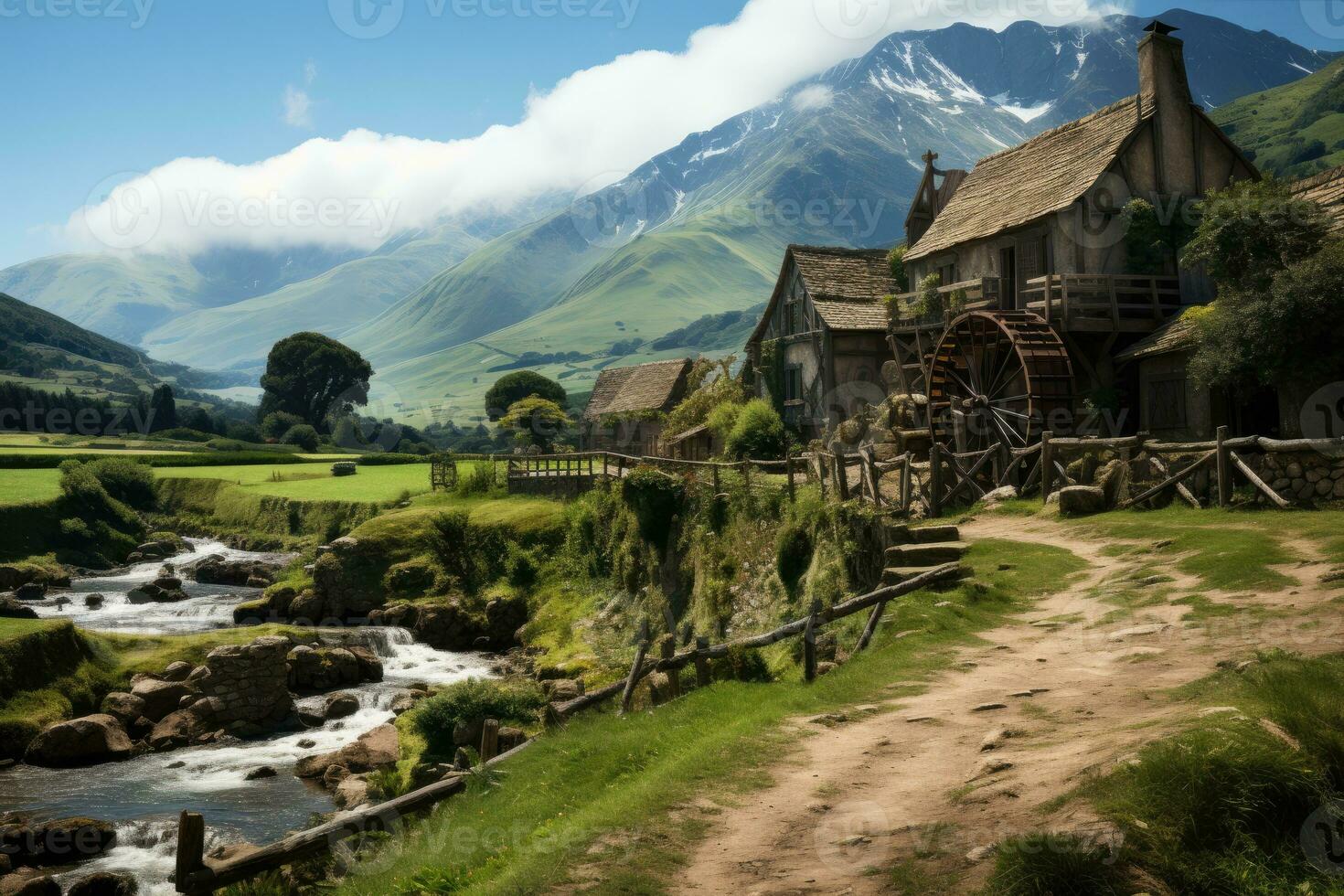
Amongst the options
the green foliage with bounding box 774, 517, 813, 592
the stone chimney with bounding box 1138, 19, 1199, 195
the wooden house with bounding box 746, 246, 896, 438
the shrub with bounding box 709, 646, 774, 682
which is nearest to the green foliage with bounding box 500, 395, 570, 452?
the wooden house with bounding box 746, 246, 896, 438

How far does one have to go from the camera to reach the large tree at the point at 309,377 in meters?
106

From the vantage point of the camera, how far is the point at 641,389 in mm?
59188

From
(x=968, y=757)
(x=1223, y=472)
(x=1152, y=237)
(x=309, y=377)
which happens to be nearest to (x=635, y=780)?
(x=968, y=757)

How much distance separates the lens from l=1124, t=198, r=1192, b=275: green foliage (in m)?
29.5

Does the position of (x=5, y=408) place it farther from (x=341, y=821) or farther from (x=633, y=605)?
(x=341, y=821)

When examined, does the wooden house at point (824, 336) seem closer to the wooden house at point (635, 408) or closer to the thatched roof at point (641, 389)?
the wooden house at point (635, 408)

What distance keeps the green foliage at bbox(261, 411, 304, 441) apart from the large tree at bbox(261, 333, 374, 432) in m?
3.44

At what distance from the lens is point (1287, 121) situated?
5605 inches

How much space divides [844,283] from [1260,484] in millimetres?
26000

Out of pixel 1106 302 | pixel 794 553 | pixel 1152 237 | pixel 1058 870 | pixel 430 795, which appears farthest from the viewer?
pixel 1152 237

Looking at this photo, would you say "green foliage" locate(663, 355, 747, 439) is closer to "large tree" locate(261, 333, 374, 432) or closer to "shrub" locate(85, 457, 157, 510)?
"shrub" locate(85, 457, 157, 510)

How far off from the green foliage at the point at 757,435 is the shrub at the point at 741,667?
73.7ft

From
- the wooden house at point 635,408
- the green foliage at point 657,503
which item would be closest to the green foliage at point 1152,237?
the green foliage at point 657,503

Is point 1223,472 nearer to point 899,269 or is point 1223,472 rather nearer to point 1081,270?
point 1081,270
